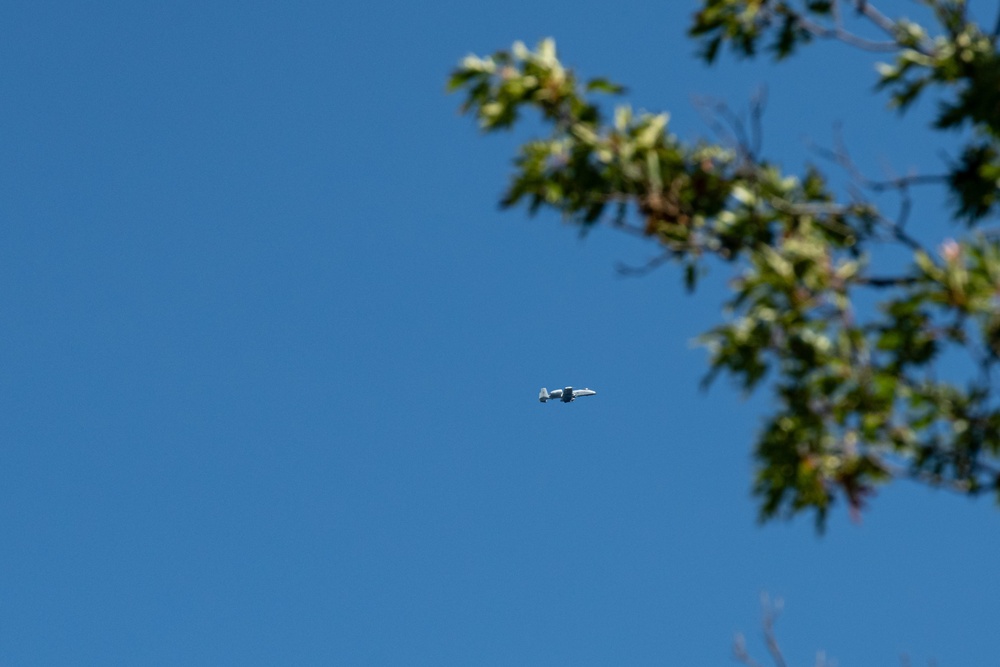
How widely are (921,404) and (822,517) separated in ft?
4.64

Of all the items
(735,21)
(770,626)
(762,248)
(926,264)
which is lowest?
(770,626)

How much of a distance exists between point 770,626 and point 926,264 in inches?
165

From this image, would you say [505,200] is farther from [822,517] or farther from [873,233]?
[822,517]

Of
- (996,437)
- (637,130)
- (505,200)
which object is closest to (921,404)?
(996,437)

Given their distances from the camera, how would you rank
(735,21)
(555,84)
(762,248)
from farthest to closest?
(735,21) → (555,84) → (762,248)

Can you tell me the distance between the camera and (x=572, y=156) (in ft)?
47.5

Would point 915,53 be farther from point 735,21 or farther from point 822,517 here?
point 822,517

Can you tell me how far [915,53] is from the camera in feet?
48.1

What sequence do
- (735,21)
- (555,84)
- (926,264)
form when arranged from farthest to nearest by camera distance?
(735,21), (555,84), (926,264)

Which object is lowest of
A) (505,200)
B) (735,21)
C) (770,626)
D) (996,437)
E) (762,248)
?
(770,626)

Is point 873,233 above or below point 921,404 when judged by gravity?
above

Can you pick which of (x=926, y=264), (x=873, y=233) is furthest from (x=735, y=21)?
(x=926, y=264)

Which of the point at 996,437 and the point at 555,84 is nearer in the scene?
the point at 996,437

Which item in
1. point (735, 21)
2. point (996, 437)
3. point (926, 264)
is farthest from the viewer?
point (735, 21)
